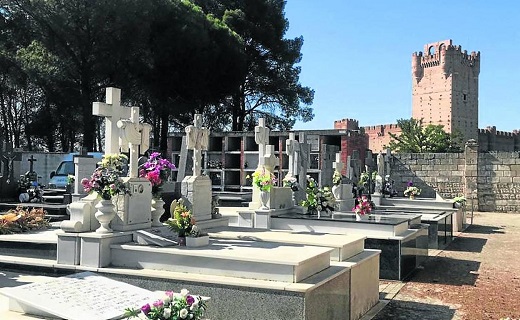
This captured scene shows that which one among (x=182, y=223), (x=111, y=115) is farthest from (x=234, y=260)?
(x=111, y=115)

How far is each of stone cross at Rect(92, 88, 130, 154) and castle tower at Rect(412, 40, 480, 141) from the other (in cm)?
5357

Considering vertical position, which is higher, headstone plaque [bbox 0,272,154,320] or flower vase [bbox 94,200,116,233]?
flower vase [bbox 94,200,116,233]

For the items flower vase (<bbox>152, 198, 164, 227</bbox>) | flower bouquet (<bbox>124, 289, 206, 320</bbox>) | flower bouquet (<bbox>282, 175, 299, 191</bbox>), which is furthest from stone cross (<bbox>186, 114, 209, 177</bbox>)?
flower bouquet (<bbox>124, 289, 206, 320</bbox>)

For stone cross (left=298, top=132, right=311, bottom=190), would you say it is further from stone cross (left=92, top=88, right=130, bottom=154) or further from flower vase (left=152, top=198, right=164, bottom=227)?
stone cross (left=92, top=88, right=130, bottom=154)

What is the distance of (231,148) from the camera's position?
2047 cm

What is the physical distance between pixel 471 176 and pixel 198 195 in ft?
62.4

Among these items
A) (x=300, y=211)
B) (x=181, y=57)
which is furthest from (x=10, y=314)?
(x=181, y=57)

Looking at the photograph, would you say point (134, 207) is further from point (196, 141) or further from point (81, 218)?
point (196, 141)

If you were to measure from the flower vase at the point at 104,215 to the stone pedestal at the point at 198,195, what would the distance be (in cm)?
211

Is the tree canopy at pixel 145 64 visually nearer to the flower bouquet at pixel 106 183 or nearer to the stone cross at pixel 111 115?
the stone cross at pixel 111 115

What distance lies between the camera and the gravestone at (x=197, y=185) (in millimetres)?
7777

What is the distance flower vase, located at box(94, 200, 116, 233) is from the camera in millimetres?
5613

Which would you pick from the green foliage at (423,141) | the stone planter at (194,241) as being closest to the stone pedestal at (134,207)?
the stone planter at (194,241)

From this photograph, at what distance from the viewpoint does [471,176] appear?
2361cm
